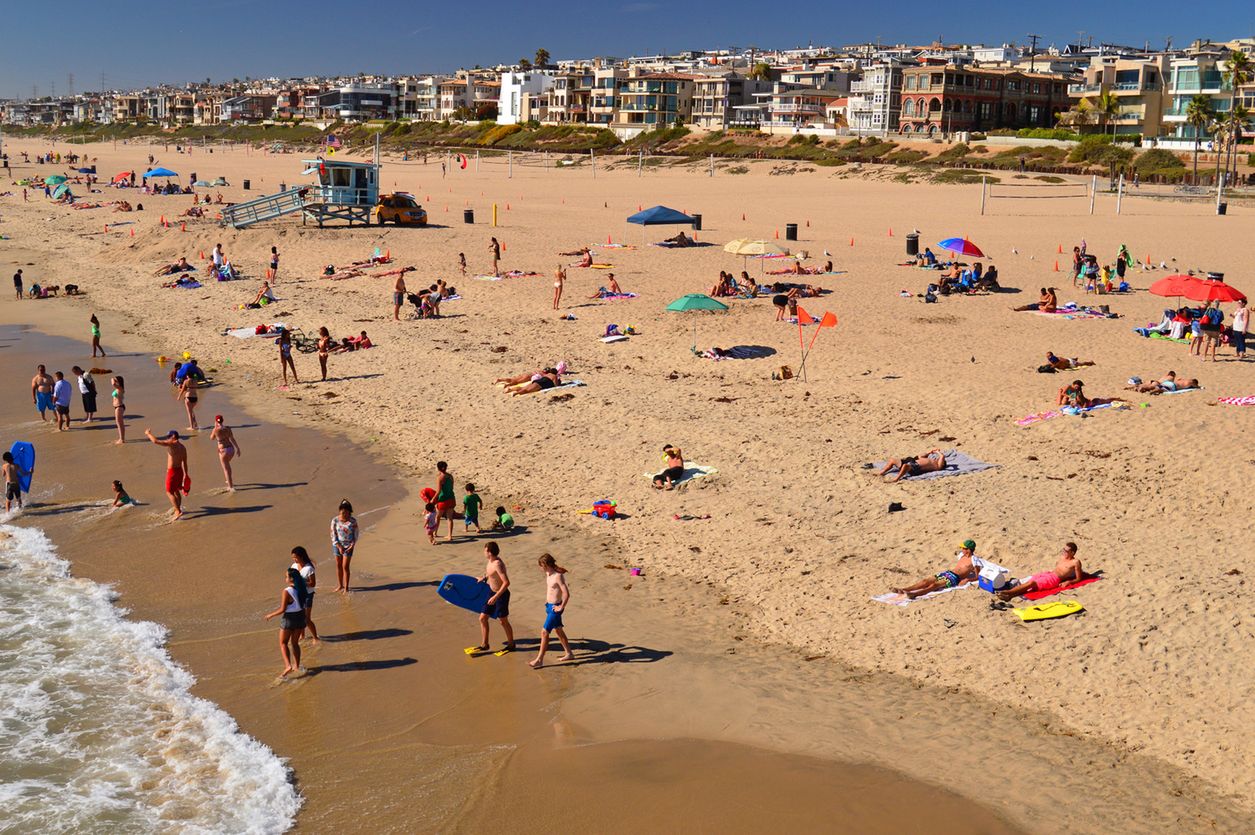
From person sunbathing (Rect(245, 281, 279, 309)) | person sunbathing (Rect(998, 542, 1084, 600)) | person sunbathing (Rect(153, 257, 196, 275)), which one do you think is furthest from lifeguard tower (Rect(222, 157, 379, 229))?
person sunbathing (Rect(998, 542, 1084, 600))

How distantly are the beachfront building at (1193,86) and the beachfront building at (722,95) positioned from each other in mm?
44709

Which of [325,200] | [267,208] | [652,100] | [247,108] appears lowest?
[267,208]

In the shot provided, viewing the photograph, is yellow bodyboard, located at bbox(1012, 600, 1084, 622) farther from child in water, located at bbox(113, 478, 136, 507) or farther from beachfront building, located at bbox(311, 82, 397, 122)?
beachfront building, located at bbox(311, 82, 397, 122)

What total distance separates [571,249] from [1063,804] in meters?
30.2

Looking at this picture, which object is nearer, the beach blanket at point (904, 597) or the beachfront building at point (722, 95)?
the beach blanket at point (904, 597)

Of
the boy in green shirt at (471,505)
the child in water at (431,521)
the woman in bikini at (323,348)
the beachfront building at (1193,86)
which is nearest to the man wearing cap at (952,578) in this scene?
the boy in green shirt at (471,505)

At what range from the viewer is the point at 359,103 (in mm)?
168125

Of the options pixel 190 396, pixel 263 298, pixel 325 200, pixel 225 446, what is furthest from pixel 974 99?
pixel 225 446

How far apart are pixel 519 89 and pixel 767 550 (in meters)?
130

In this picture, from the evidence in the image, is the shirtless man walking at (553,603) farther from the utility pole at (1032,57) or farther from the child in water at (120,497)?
the utility pole at (1032,57)

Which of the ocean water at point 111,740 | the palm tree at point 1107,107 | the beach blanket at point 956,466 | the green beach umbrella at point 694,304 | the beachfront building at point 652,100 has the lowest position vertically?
the ocean water at point 111,740

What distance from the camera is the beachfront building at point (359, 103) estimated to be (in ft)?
545

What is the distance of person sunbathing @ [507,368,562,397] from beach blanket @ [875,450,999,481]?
268 inches

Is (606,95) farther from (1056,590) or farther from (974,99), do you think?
(1056,590)
